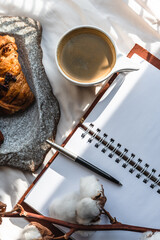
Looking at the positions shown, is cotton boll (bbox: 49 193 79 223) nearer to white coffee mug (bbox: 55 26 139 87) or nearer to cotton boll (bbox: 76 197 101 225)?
cotton boll (bbox: 76 197 101 225)

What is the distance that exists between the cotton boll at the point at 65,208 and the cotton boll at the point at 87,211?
4 cm

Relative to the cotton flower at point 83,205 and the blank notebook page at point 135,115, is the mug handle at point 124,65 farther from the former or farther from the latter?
the cotton flower at point 83,205

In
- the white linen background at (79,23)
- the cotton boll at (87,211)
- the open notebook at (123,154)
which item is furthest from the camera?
the white linen background at (79,23)

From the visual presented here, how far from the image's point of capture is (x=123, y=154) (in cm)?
113

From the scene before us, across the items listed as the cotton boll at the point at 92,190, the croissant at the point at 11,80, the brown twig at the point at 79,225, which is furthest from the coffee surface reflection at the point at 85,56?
the brown twig at the point at 79,225

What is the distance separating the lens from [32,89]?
121 centimetres

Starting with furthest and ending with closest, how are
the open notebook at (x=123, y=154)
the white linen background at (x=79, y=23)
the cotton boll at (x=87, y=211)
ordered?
the white linen background at (x=79, y=23) → the open notebook at (x=123, y=154) → the cotton boll at (x=87, y=211)

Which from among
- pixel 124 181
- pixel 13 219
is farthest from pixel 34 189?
pixel 124 181

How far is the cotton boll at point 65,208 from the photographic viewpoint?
103 cm

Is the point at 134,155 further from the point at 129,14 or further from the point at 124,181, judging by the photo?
the point at 129,14

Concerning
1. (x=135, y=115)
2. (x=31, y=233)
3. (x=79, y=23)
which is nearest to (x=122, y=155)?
(x=135, y=115)

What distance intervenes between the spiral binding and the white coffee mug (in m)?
0.16

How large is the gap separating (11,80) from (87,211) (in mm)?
460

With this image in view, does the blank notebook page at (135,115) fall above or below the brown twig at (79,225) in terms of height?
above
